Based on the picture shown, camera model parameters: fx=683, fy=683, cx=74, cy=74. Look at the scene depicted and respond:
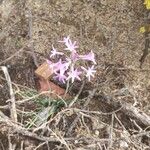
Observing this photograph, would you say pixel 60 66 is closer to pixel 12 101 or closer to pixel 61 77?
pixel 61 77

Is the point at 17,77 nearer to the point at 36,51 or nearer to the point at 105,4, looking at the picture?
the point at 36,51

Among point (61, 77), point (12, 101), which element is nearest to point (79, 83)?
point (61, 77)

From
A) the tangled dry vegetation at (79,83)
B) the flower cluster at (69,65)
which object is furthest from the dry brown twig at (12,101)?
the flower cluster at (69,65)

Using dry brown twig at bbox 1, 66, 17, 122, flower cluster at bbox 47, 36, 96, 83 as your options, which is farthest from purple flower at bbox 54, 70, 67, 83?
dry brown twig at bbox 1, 66, 17, 122

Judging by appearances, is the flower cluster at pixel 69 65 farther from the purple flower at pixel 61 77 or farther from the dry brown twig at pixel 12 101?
the dry brown twig at pixel 12 101

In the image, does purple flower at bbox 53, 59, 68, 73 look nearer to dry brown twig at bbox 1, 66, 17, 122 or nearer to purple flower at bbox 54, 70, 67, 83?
purple flower at bbox 54, 70, 67, 83

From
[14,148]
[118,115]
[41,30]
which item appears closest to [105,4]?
[41,30]
